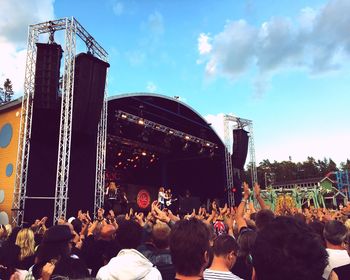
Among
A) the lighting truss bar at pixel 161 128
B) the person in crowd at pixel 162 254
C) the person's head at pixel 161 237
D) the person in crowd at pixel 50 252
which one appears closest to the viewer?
the person in crowd at pixel 50 252

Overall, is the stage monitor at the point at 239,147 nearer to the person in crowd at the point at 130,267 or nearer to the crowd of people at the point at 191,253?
the crowd of people at the point at 191,253

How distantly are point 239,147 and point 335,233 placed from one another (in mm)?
17990

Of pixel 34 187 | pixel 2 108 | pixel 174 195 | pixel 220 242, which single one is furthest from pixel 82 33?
pixel 174 195

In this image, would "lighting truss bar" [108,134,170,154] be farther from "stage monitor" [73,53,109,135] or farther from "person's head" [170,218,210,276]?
"person's head" [170,218,210,276]

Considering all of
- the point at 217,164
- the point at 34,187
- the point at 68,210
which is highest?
the point at 217,164

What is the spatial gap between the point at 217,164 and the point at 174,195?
3.85 meters

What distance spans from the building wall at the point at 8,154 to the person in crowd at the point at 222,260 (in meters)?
10.8

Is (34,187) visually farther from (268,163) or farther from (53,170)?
(268,163)

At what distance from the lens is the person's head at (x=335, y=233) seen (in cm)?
255

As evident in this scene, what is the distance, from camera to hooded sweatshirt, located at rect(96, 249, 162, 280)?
2033 millimetres

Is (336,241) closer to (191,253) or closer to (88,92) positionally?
(191,253)

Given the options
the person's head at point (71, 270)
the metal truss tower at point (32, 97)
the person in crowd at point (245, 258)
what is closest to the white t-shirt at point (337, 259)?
the person in crowd at point (245, 258)

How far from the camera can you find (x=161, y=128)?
1673 centimetres

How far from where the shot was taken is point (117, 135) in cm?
1764
